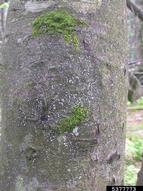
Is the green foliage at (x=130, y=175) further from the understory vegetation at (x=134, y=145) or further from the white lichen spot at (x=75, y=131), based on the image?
the white lichen spot at (x=75, y=131)

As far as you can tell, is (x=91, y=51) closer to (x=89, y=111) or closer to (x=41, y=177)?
(x=89, y=111)

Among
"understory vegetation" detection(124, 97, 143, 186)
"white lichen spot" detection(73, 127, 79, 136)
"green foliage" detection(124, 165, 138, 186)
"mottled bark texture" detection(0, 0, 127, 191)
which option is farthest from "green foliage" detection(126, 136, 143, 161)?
"white lichen spot" detection(73, 127, 79, 136)

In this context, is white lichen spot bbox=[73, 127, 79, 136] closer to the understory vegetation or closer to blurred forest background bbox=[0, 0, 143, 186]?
blurred forest background bbox=[0, 0, 143, 186]

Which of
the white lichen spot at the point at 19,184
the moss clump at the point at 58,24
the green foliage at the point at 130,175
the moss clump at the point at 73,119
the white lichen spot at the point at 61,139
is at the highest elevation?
the moss clump at the point at 58,24

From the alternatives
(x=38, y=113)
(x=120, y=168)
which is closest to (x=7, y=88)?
(x=38, y=113)

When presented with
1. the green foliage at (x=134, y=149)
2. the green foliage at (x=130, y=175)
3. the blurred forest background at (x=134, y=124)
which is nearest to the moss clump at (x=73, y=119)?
the blurred forest background at (x=134, y=124)

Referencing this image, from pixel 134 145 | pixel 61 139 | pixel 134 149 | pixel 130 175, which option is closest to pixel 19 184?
pixel 61 139

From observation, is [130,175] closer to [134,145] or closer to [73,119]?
[134,145]
